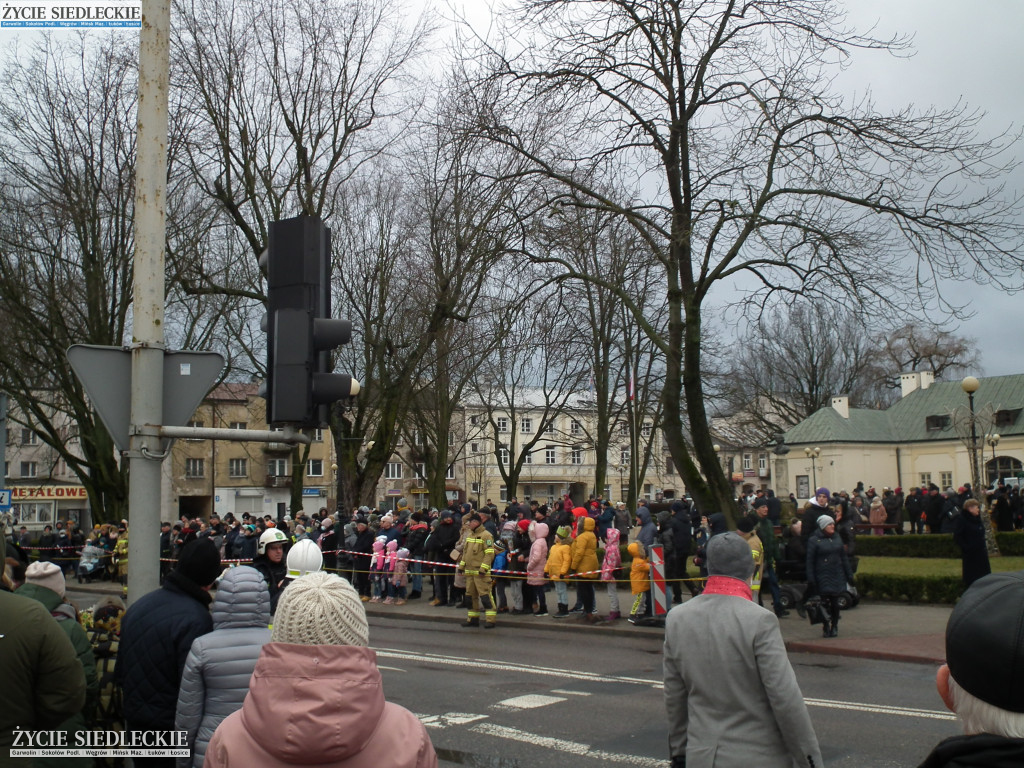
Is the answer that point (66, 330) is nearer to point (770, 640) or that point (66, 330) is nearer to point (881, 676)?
point (881, 676)

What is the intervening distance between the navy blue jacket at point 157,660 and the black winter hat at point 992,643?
12.7 feet

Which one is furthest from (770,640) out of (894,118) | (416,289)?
(416,289)

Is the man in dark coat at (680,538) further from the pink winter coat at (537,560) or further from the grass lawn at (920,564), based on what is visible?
the grass lawn at (920,564)

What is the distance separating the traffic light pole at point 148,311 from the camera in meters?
5.39

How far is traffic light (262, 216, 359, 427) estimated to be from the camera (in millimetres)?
5531

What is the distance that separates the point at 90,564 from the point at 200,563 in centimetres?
2631

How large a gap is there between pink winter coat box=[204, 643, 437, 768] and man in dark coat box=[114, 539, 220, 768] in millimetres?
2254

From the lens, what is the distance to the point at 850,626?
14797 mm

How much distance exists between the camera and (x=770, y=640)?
13.2ft

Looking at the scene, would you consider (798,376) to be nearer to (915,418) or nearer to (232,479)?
(915,418)

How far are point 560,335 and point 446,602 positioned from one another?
6222mm

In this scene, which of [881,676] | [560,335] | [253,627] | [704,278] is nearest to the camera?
[253,627]

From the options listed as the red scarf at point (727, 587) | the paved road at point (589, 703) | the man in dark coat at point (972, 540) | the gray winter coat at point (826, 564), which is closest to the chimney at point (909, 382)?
the man in dark coat at point (972, 540)

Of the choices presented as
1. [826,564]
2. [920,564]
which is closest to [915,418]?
[920,564]
